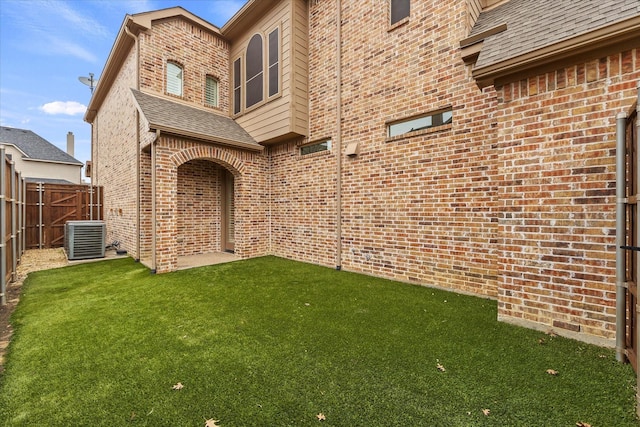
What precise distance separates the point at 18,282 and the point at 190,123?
4769 millimetres

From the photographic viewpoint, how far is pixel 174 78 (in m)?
7.85

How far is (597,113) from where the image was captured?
8.70ft

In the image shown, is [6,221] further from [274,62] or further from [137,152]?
[274,62]

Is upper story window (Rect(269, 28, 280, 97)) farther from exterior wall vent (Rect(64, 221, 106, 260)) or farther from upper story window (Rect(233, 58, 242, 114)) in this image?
exterior wall vent (Rect(64, 221, 106, 260))

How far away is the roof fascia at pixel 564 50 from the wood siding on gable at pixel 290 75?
4365 millimetres

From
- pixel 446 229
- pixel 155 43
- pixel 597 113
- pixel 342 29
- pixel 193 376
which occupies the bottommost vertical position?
pixel 193 376

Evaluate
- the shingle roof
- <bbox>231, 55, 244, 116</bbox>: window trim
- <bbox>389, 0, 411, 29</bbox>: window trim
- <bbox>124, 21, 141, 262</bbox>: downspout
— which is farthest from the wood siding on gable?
the shingle roof

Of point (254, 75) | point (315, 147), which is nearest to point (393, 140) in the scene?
point (315, 147)

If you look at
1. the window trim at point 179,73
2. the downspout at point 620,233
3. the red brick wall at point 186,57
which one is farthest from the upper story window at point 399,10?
the window trim at point 179,73

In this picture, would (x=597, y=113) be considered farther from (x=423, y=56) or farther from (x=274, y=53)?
(x=274, y=53)

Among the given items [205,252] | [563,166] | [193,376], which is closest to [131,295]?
[193,376]

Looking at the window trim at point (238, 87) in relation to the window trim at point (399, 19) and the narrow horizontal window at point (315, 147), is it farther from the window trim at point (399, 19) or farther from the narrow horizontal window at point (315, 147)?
the window trim at point (399, 19)

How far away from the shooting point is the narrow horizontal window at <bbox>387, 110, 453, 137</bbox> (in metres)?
4.57

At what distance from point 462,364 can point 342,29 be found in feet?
22.7
